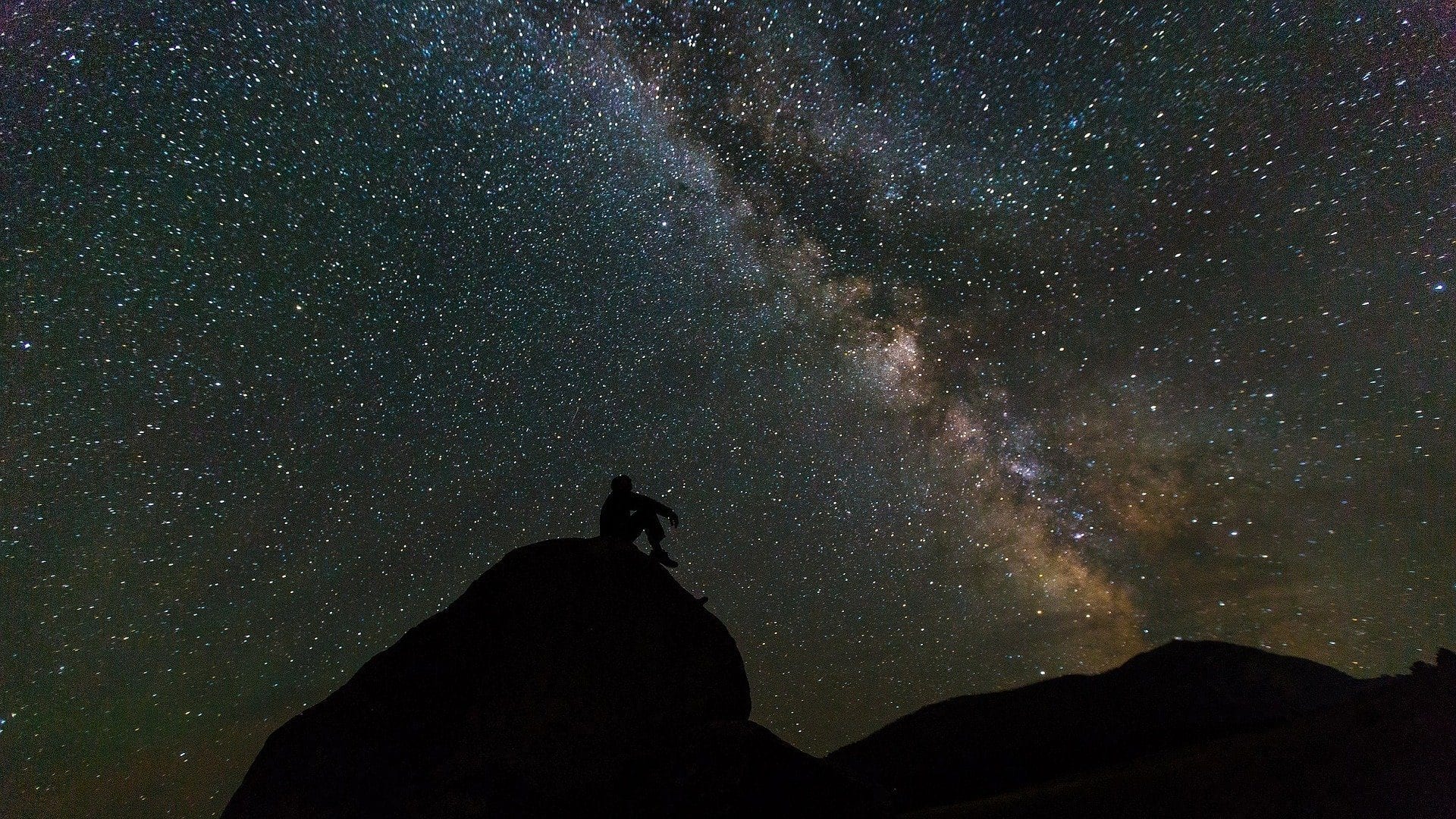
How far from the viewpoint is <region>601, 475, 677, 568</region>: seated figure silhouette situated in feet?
35.5

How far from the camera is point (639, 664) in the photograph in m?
9.06

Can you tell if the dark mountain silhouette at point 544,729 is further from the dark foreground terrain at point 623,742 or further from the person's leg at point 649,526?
the person's leg at point 649,526

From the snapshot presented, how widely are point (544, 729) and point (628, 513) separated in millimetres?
3621

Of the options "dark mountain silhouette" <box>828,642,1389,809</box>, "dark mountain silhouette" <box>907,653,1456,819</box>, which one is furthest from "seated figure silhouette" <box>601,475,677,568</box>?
"dark mountain silhouette" <box>828,642,1389,809</box>

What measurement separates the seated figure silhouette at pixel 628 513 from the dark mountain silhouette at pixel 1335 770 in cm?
676

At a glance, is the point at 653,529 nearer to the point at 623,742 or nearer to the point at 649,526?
the point at 649,526

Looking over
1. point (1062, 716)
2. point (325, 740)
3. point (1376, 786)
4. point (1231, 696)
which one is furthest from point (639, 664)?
point (1231, 696)

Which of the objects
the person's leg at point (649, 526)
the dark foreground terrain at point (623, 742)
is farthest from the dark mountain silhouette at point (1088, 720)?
the person's leg at point (649, 526)

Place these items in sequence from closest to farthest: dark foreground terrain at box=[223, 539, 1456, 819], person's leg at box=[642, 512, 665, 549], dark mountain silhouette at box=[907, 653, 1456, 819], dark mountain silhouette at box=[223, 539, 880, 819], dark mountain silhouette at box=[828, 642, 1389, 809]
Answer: dark mountain silhouette at box=[907, 653, 1456, 819]
dark foreground terrain at box=[223, 539, 1456, 819]
dark mountain silhouette at box=[223, 539, 880, 819]
person's leg at box=[642, 512, 665, 549]
dark mountain silhouette at box=[828, 642, 1389, 809]

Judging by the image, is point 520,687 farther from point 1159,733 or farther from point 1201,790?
point 1159,733

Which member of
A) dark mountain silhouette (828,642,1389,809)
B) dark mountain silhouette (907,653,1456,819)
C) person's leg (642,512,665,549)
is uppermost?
person's leg (642,512,665,549)

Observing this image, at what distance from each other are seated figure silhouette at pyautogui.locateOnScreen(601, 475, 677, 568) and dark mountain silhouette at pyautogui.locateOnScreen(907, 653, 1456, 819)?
22.2ft

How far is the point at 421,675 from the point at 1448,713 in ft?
38.6

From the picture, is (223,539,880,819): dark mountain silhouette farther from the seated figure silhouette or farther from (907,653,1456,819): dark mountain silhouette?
(907,653,1456,819): dark mountain silhouette
